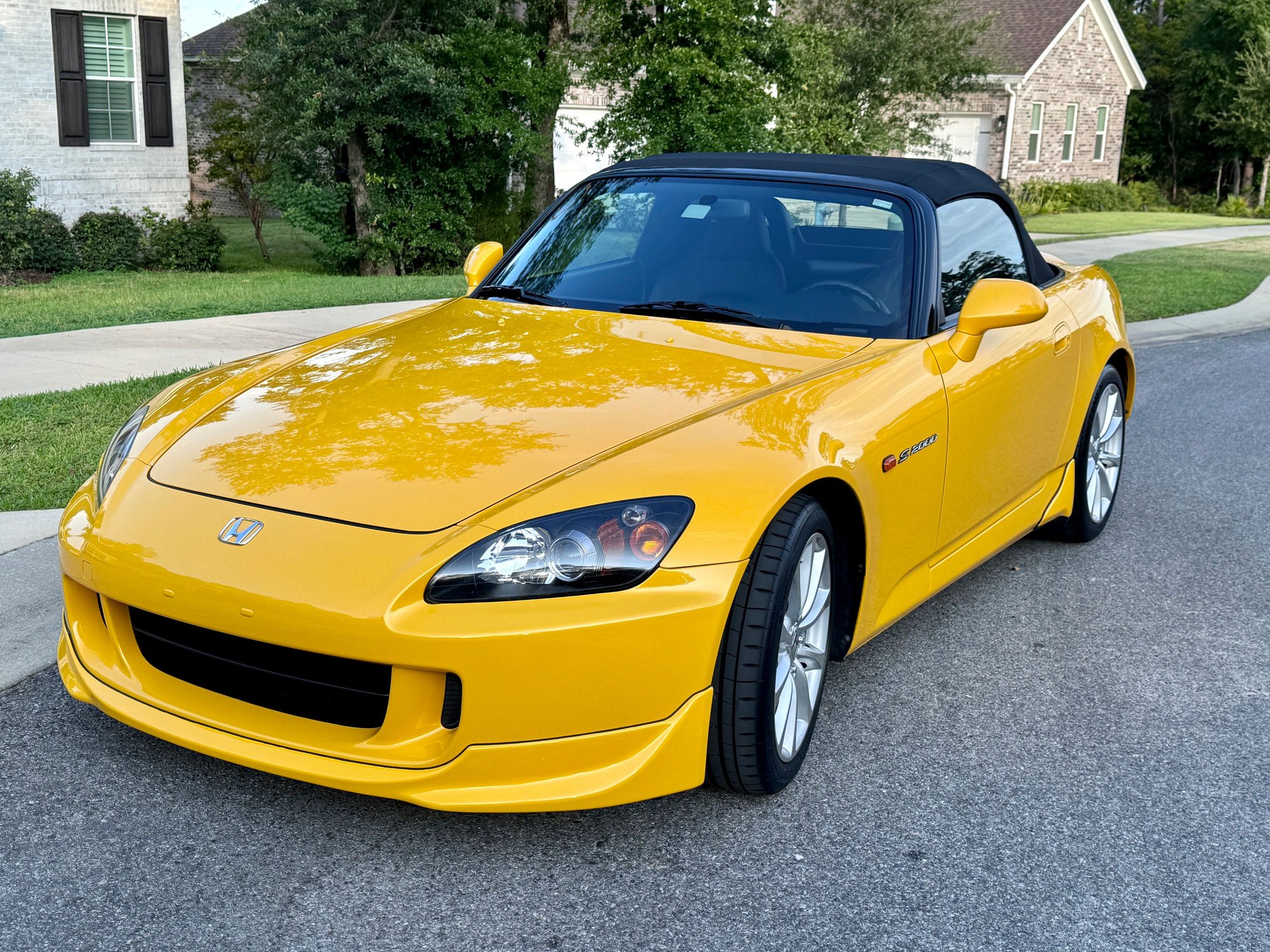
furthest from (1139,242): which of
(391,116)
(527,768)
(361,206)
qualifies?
(527,768)

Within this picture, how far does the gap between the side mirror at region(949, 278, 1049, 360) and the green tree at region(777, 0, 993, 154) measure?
19223 mm

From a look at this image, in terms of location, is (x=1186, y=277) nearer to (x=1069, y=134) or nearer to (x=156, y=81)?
(x=156, y=81)

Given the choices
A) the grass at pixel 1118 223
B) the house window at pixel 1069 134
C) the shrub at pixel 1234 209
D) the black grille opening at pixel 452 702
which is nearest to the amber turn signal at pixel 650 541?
the black grille opening at pixel 452 702

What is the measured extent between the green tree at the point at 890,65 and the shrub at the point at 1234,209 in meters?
13.3

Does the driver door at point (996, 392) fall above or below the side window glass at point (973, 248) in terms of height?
below

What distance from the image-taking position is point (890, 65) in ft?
84.7

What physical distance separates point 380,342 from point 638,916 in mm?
2097

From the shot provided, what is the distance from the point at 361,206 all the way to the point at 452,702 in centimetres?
1717

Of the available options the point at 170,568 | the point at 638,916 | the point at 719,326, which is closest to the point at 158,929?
the point at 170,568

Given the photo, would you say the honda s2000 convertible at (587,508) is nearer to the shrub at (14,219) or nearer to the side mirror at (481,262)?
the side mirror at (481,262)

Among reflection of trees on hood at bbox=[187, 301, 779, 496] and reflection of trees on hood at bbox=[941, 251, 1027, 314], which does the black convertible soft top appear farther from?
reflection of trees on hood at bbox=[187, 301, 779, 496]

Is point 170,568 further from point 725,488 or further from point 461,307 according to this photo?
point 461,307

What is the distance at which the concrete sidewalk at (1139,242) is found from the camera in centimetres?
1900

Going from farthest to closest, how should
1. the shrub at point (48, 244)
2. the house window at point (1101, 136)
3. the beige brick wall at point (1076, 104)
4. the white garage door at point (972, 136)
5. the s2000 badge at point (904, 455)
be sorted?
the house window at point (1101, 136) → the beige brick wall at point (1076, 104) → the white garage door at point (972, 136) → the shrub at point (48, 244) → the s2000 badge at point (904, 455)
